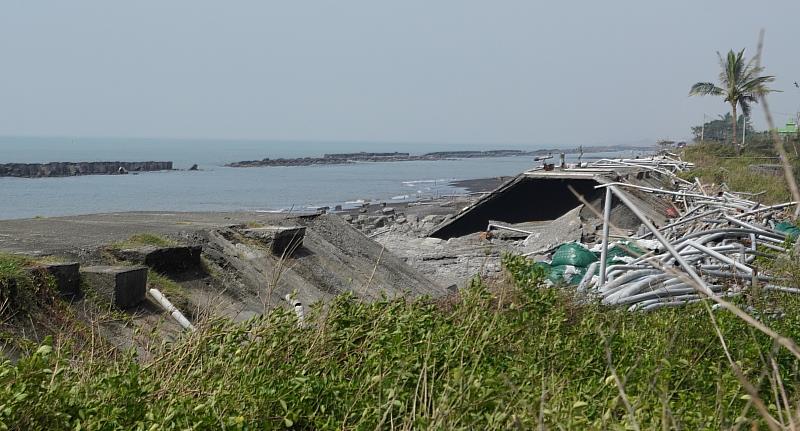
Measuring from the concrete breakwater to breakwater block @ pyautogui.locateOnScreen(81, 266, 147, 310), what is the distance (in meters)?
66.5

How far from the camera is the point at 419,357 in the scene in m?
Answer: 4.23

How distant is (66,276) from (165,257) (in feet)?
3.69

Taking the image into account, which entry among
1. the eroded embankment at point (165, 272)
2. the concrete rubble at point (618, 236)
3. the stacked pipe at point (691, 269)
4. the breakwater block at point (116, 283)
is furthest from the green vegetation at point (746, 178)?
the breakwater block at point (116, 283)

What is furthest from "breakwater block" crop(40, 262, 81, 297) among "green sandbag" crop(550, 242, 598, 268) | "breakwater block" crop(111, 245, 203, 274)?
"green sandbag" crop(550, 242, 598, 268)

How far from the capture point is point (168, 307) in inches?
213

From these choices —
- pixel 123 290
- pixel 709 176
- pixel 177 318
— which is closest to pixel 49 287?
pixel 123 290

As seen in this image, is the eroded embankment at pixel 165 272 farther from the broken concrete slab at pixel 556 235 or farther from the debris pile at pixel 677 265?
the broken concrete slab at pixel 556 235

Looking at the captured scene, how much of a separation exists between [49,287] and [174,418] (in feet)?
6.19

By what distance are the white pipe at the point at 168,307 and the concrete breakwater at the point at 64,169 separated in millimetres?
66345

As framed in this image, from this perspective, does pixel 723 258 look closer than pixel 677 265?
No

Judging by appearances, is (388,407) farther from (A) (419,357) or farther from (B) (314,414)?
(A) (419,357)

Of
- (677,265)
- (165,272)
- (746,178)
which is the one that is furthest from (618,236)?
(746,178)

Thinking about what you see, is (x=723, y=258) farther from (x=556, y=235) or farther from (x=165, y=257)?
(x=556, y=235)

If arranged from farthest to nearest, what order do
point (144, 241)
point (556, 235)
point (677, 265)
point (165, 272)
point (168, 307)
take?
point (556, 235) < point (677, 265) < point (144, 241) < point (165, 272) < point (168, 307)
